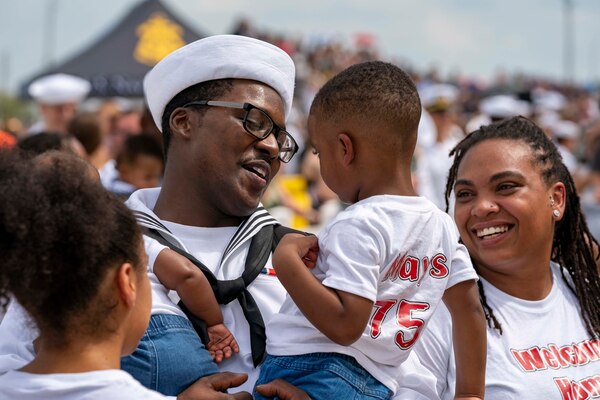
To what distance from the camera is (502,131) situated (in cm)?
364

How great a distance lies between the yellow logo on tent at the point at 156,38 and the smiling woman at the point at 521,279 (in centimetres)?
1023

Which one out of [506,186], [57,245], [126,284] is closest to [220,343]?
[126,284]

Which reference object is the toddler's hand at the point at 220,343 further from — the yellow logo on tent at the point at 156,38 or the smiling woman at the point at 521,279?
the yellow logo on tent at the point at 156,38

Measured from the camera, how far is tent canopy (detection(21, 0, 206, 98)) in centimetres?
1366

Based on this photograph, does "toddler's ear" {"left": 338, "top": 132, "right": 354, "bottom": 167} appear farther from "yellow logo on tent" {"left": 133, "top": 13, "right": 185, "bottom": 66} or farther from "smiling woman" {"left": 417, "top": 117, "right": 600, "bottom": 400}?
"yellow logo on tent" {"left": 133, "top": 13, "right": 185, "bottom": 66}

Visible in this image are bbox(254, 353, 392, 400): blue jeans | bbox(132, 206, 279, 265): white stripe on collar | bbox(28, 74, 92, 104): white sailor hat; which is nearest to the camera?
bbox(254, 353, 392, 400): blue jeans

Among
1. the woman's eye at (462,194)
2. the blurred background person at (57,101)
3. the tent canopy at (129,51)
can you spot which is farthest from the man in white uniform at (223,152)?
the tent canopy at (129,51)

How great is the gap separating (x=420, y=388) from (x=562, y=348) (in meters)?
0.69

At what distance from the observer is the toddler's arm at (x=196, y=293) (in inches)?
112

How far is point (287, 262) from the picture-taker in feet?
8.58

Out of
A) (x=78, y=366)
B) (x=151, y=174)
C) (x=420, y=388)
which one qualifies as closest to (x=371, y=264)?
(x=420, y=388)

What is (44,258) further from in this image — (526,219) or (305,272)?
(526,219)

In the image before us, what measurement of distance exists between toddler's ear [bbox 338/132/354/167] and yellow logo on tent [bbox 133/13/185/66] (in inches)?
431

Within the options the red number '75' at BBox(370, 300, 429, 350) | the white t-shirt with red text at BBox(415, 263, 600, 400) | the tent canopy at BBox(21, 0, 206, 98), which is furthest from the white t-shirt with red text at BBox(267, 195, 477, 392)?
the tent canopy at BBox(21, 0, 206, 98)
